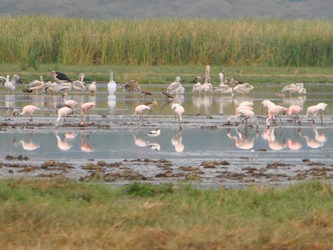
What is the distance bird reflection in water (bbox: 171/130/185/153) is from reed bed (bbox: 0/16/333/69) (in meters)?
22.6

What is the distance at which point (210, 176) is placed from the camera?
9305 mm

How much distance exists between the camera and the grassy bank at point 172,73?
1202 inches

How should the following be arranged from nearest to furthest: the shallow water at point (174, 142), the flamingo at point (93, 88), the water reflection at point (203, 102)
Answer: the shallow water at point (174, 142) → the water reflection at point (203, 102) → the flamingo at point (93, 88)

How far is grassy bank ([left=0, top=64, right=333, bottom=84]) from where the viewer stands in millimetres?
30531

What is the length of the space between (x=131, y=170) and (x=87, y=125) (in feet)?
18.0

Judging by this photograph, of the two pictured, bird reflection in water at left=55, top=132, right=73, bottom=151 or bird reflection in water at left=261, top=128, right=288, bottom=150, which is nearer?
bird reflection in water at left=55, top=132, right=73, bottom=151

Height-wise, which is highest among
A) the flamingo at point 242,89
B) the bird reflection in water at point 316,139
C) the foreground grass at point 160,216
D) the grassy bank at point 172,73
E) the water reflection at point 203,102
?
the grassy bank at point 172,73

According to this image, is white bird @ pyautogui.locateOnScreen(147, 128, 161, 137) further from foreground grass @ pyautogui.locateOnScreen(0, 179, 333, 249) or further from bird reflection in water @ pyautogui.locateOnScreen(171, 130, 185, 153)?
foreground grass @ pyautogui.locateOnScreen(0, 179, 333, 249)

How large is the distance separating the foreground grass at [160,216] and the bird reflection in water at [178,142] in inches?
143

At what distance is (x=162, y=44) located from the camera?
121 ft

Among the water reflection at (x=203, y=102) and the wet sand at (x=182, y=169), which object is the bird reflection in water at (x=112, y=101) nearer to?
the water reflection at (x=203, y=102)

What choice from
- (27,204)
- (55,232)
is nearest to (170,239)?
(55,232)

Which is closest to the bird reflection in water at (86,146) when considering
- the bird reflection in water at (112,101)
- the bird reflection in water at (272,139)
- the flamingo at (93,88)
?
the bird reflection in water at (272,139)

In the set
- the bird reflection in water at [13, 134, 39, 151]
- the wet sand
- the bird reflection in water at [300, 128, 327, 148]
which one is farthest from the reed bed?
the wet sand
